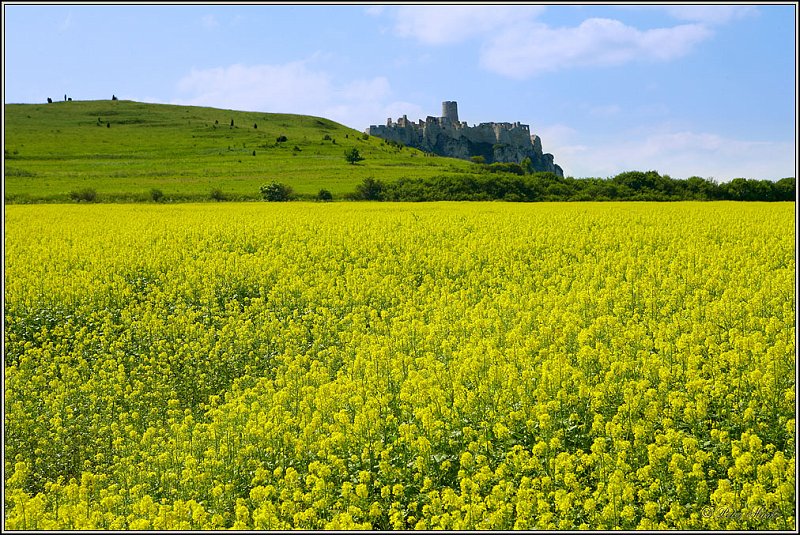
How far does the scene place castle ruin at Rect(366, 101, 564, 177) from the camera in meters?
177

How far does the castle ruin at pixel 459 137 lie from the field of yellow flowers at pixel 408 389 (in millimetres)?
159447

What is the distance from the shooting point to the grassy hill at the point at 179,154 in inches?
2466

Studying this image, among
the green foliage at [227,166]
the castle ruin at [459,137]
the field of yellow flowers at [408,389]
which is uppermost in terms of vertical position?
the castle ruin at [459,137]

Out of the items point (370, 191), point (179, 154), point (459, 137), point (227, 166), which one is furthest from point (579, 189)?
point (459, 137)

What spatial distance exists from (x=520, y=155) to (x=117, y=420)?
187133 mm

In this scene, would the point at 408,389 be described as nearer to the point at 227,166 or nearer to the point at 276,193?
the point at 276,193

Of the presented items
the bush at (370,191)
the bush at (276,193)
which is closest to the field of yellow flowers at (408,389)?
the bush at (370,191)

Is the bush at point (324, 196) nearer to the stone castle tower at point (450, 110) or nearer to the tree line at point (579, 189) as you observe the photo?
the tree line at point (579, 189)

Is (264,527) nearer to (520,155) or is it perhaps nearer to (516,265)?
(516,265)

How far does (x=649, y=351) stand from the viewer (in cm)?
885

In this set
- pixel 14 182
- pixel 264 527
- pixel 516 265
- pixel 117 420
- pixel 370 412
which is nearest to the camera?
pixel 264 527

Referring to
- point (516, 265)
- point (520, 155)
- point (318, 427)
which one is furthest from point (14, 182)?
point (520, 155)

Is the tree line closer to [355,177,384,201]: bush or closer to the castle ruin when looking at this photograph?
[355,177,384,201]: bush

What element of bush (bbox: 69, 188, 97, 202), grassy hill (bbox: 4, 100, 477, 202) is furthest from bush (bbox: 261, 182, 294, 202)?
bush (bbox: 69, 188, 97, 202)
